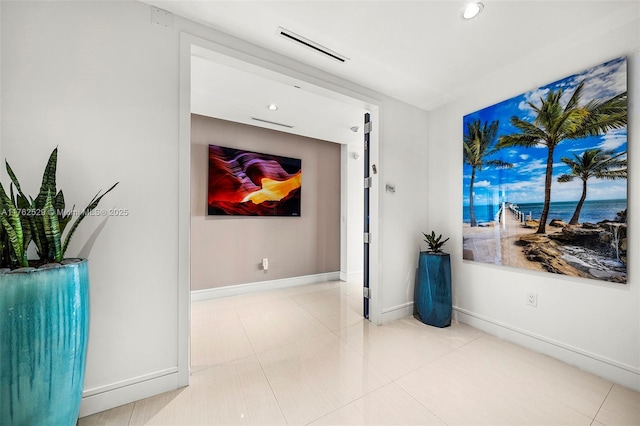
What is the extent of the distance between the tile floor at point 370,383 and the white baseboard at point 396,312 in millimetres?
117

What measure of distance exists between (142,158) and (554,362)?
3.23 m

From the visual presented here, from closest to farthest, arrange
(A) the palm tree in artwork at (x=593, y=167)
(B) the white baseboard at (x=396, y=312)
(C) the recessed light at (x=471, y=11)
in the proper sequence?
(C) the recessed light at (x=471, y=11) < (A) the palm tree in artwork at (x=593, y=167) < (B) the white baseboard at (x=396, y=312)

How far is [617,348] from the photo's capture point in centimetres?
160

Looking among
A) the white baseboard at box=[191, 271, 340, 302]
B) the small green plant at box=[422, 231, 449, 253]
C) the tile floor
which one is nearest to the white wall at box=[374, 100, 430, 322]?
the small green plant at box=[422, 231, 449, 253]

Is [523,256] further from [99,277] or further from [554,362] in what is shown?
[99,277]

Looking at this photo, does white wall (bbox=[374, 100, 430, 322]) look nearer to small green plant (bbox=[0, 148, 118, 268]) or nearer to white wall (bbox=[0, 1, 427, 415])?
white wall (bbox=[0, 1, 427, 415])

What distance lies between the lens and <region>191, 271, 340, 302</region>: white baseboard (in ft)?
10.3

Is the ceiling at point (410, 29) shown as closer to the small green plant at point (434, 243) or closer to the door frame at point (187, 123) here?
the door frame at point (187, 123)

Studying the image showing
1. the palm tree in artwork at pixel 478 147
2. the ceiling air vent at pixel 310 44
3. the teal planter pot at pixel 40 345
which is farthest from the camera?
the palm tree in artwork at pixel 478 147

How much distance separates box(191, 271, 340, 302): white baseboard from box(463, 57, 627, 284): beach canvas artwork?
226 centimetres

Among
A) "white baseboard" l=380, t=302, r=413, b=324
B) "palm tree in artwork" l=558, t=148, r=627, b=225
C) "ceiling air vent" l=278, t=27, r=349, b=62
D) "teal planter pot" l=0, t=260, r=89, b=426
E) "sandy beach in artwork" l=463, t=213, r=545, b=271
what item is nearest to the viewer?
"teal planter pot" l=0, t=260, r=89, b=426

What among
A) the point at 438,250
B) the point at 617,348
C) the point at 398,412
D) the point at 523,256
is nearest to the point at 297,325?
the point at 398,412

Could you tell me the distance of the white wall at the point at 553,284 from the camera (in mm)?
1554

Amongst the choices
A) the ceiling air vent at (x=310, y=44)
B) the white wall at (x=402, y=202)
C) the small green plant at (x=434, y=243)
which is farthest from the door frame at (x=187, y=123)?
the small green plant at (x=434, y=243)
